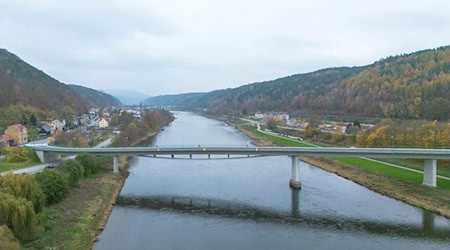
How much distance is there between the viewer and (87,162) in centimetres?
3272

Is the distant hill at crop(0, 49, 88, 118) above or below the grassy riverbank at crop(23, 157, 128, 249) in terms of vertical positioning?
above

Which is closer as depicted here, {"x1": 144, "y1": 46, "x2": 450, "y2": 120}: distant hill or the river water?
the river water

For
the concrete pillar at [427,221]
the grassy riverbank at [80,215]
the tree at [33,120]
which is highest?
the tree at [33,120]

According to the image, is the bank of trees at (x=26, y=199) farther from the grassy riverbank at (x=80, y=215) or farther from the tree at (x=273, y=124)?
the tree at (x=273, y=124)

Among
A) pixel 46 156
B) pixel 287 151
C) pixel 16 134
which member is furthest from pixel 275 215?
pixel 16 134

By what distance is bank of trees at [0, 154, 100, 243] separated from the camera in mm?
17641

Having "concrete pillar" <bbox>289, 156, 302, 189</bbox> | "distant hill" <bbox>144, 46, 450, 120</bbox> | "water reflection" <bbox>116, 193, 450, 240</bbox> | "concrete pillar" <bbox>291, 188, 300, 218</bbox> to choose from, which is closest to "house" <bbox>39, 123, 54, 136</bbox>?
"water reflection" <bbox>116, 193, 450, 240</bbox>

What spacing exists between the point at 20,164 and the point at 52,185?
1279cm

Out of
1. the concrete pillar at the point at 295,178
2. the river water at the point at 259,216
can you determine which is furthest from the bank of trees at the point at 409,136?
the concrete pillar at the point at 295,178

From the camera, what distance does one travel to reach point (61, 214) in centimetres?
2236

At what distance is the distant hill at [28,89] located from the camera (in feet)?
247

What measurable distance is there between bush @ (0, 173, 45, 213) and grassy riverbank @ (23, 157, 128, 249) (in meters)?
0.78

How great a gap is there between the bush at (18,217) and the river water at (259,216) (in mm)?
3403

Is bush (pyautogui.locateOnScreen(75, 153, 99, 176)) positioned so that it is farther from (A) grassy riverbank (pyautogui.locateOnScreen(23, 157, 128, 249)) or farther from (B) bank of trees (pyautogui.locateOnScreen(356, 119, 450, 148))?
(B) bank of trees (pyautogui.locateOnScreen(356, 119, 450, 148))
